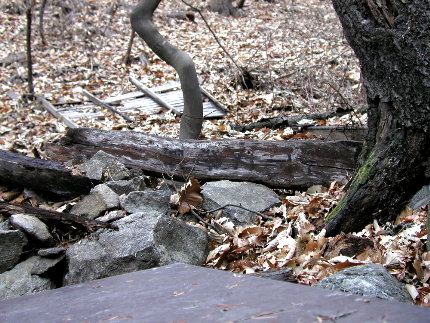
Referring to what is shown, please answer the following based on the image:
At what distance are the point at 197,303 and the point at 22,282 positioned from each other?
2.76 m

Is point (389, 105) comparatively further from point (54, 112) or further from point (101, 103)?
point (54, 112)

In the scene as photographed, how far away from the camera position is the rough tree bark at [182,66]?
6406 mm

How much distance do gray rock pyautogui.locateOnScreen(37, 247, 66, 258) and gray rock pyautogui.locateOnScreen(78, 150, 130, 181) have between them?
1.17 meters

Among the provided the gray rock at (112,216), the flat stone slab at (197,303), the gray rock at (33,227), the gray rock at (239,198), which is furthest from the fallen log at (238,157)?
the flat stone slab at (197,303)

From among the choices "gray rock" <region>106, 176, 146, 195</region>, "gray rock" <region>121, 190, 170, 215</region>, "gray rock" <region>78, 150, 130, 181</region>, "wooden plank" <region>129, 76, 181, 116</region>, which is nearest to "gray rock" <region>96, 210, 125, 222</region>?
"gray rock" <region>121, 190, 170, 215</region>

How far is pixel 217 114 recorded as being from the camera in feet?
29.0

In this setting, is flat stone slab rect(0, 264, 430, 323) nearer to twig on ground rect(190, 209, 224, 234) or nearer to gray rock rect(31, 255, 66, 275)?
gray rock rect(31, 255, 66, 275)

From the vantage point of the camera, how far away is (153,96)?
10289 mm

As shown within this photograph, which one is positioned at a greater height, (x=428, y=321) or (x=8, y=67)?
(x=428, y=321)

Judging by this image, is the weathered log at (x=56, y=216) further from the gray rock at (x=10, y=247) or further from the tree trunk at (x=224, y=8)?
the tree trunk at (x=224, y=8)

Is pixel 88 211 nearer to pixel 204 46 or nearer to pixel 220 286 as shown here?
pixel 220 286

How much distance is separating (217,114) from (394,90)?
5.47 metres

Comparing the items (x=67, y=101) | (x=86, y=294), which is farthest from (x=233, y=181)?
(x=67, y=101)

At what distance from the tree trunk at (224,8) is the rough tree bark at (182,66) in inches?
510
